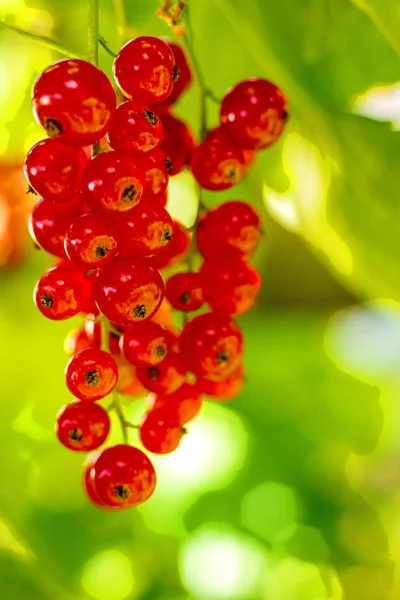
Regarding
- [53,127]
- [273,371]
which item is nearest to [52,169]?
[53,127]

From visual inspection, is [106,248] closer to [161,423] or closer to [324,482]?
[161,423]

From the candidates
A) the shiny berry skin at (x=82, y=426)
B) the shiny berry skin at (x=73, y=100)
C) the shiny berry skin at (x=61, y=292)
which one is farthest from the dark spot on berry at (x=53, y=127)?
the shiny berry skin at (x=82, y=426)

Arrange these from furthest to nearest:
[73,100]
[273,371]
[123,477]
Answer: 1. [273,371]
2. [123,477]
3. [73,100]

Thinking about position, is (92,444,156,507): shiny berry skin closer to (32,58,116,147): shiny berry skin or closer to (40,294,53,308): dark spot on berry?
(40,294,53,308): dark spot on berry

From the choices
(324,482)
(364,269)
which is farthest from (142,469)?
(324,482)

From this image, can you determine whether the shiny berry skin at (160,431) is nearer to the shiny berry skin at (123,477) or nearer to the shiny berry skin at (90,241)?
the shiny berry skin at (123,477)

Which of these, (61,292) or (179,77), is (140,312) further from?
(179,77)
